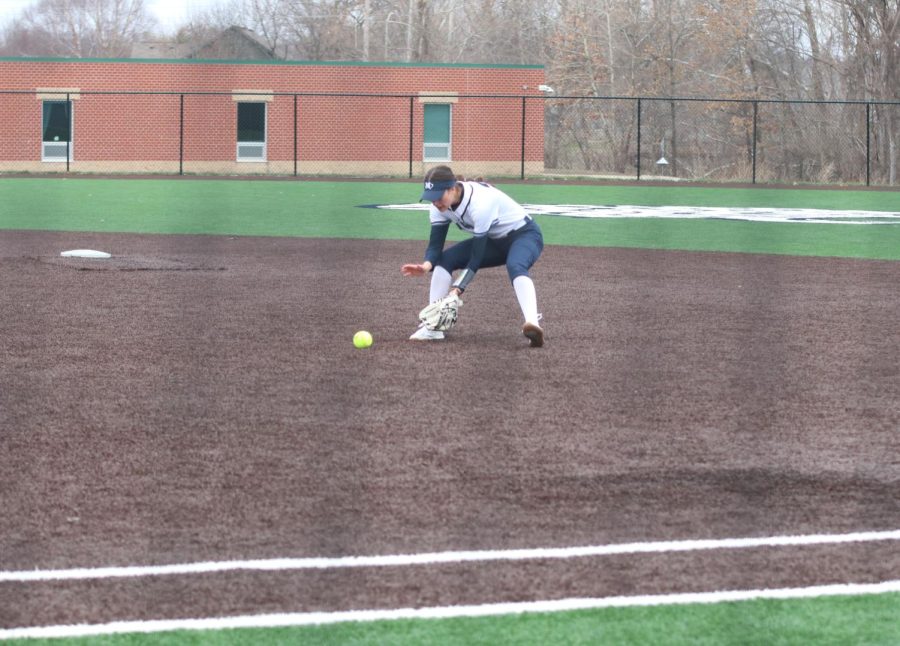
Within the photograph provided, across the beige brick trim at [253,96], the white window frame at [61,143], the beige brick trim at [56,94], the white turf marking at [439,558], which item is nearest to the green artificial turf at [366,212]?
the white window frame at [61,143]

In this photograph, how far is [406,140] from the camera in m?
43.2

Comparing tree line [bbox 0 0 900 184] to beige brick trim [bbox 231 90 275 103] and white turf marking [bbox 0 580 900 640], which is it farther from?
white turf marking [bbox 0 580 900 640]

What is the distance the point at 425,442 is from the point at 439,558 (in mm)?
1771

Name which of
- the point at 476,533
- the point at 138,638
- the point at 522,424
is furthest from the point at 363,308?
the point at 138,638

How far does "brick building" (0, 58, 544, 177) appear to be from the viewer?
4147 centimetres

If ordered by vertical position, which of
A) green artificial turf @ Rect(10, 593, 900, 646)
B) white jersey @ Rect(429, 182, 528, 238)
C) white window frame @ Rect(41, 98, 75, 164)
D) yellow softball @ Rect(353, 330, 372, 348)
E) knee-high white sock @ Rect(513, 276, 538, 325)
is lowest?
green artificial turf @ Rect(10, 593, 900, 646)

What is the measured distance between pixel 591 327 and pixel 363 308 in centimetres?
201

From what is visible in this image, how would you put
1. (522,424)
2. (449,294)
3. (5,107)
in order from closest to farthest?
(522,424), (449,294), (5,107)

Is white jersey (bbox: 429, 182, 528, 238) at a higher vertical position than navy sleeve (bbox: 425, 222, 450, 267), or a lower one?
higher

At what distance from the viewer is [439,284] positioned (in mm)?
9117

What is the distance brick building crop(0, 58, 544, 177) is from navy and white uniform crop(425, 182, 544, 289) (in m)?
32.3

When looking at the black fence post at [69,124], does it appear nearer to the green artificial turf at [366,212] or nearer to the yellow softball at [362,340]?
the green artificial turf at [366,212]

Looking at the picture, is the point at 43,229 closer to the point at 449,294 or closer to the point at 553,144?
the point at 449,294

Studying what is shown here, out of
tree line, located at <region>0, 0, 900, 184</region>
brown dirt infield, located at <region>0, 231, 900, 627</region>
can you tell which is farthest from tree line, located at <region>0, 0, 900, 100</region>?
brown dirt infield, located at <region>0, 231, 900, 627</region>
